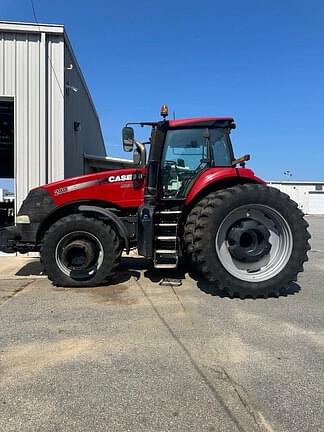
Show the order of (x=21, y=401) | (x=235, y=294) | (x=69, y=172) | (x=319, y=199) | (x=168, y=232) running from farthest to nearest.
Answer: (x=319, y=199), (x=69, y=172), (x=168, y=232), (x=235, y=294), (x=21, y=401)

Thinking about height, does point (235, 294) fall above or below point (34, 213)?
below

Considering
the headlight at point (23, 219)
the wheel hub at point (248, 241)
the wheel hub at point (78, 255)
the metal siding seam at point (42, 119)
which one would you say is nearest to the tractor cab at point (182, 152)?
the wheel hub at point (248, 241)

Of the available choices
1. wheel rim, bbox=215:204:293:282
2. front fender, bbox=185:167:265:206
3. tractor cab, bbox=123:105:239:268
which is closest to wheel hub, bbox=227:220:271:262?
wheel rim, bbox=215:204:293:282

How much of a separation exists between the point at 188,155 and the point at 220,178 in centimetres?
74

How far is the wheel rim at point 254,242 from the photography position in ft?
19.6

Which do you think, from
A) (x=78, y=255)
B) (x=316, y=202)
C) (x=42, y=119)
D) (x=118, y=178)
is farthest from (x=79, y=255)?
(x=316, y=202)

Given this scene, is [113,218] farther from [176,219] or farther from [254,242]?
[254,242]

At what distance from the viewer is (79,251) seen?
638 cm

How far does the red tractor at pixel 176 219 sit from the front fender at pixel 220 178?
0.02m

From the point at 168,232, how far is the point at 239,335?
232 centimetres

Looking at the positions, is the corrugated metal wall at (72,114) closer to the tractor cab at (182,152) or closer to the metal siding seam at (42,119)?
the metal siding seam at (42,119)

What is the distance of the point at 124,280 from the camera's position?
6.94 meters

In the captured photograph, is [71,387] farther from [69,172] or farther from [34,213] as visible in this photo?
[69,172]

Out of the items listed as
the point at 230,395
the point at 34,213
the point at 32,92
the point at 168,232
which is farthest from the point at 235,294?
the point at 32,92
